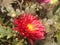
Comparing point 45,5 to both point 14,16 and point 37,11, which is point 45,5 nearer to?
point 37,11

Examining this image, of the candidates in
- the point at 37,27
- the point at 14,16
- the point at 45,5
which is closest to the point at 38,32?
the point at 37,27

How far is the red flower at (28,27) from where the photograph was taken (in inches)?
33.5

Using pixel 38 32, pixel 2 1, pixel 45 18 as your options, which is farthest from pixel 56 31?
pixel 2 1

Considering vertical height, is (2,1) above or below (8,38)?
above

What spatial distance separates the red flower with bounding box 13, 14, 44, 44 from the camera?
2.79 feet

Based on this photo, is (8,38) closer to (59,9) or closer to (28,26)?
(28,26)

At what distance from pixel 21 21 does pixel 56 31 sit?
9.6 inches

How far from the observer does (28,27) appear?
0.85m

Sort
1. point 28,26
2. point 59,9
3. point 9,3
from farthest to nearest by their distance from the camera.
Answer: point 59,9
point 9,3
point 28,26

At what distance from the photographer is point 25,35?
857 mm

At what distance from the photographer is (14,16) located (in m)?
0.91

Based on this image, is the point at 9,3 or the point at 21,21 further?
the point at 9,3

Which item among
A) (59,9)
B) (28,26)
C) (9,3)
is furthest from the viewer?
(59,9)

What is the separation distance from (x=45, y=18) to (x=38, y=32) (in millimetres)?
151
